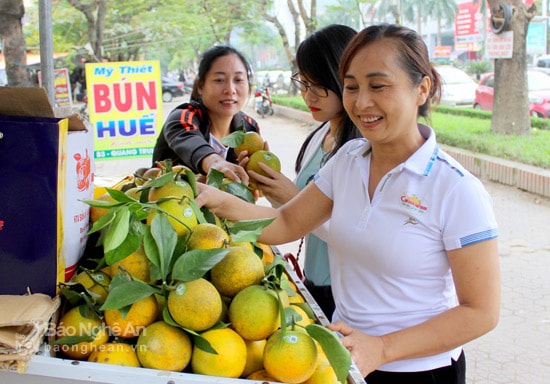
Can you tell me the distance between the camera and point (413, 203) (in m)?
1.49

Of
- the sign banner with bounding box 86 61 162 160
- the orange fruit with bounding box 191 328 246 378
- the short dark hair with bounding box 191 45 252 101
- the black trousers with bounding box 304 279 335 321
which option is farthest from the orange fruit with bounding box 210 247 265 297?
the sign banner with bounding box 86 61 162 160

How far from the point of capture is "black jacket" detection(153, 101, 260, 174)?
8.02 ft

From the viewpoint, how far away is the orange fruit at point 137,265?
1335 mm

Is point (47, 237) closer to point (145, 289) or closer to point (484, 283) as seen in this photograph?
point (145, 289)

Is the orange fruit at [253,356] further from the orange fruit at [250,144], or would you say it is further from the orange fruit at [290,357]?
the orange fruit at [250,144]

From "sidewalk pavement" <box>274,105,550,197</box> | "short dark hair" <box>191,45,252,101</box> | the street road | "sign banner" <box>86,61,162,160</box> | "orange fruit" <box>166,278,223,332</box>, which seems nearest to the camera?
"orange fruit" <box>166,278,223,332</box>

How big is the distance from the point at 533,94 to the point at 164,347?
1364 cm

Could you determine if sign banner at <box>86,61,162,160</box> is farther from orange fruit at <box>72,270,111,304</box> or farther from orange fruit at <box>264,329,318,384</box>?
orange fruit at <box>264,329,318,384</box>

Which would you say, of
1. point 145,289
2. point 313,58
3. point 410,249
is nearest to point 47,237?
point 145,289

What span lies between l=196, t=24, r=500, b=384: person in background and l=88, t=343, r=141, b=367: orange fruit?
0.49 m

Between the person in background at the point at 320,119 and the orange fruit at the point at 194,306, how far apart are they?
0.78 meters

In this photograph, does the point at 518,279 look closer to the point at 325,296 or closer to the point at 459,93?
the point at 325,296

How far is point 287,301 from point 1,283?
62 cm

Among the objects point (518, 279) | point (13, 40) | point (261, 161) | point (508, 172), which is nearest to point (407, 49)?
point (261, 161)
